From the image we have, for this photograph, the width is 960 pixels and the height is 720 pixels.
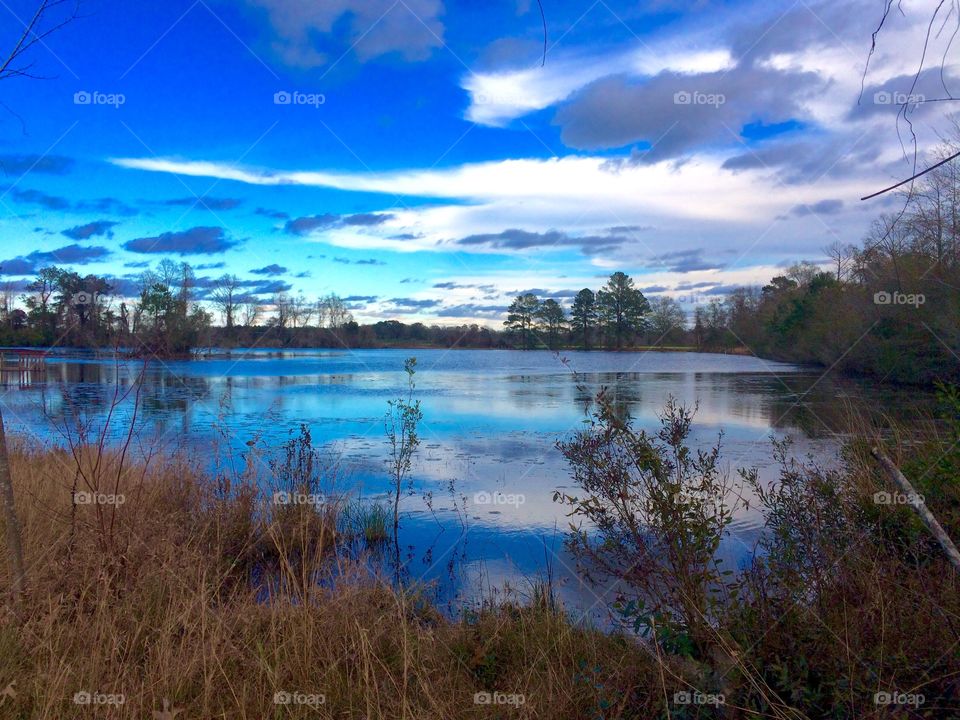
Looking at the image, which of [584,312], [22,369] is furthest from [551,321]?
[22,369]

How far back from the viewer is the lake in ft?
23.1

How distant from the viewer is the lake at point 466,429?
7.03 meters

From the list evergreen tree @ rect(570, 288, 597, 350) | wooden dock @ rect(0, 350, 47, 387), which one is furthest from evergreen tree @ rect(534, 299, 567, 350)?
wooden dock @ rect(0, 350, 47, 387)

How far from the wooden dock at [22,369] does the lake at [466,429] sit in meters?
0.74

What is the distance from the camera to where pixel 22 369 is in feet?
100.0

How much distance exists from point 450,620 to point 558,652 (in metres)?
1.22

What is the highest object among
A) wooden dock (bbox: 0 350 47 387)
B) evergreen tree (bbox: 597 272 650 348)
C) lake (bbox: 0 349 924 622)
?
evergreen tree (bbox: 597 272 650 348)

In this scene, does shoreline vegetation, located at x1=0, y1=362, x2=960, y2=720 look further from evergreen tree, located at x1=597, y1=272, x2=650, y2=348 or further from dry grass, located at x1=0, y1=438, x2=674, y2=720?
evergreen tree, located at x1=597, y1=272, x2=650, y2=348

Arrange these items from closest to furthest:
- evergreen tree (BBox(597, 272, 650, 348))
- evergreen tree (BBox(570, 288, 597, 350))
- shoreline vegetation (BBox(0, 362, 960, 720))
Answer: shoreline vegetation (BBox(0, 362, 960, 720))
evergreen tree (BBox(597, 272, 650, 348))
evergreen tree (BBox(570, 288, 597, 350))

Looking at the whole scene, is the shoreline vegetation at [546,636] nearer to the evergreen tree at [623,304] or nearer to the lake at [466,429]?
the lake at [466,429]

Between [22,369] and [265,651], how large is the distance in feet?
110

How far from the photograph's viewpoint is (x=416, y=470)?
11.0 meters

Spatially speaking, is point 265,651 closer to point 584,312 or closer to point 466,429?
point 466,429

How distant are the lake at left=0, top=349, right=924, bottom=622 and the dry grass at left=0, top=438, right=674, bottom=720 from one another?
3.64 ft
